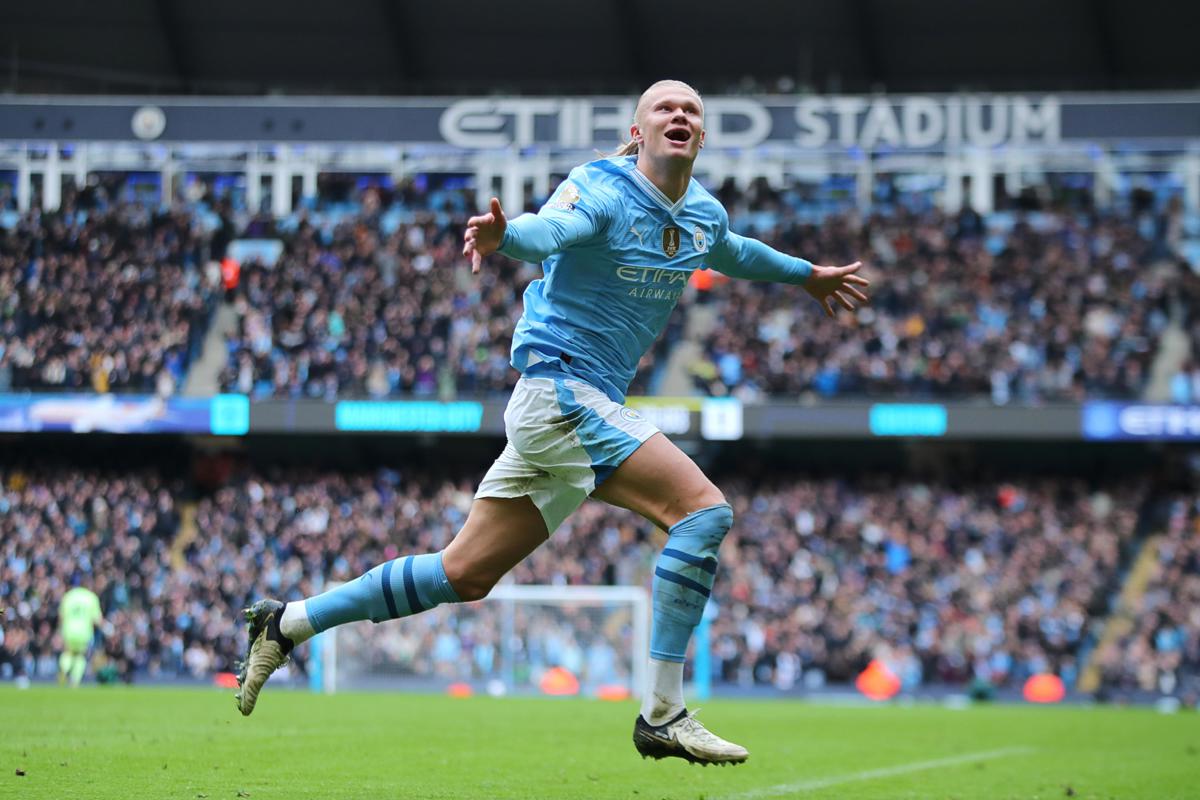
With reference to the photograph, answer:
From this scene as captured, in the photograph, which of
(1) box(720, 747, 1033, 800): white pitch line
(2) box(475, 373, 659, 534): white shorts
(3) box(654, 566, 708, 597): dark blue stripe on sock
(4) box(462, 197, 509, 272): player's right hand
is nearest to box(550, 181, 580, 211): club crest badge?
(4) box(462, 197, 509, 272): player's right hand

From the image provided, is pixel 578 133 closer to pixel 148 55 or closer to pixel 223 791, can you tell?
pixel 148 55

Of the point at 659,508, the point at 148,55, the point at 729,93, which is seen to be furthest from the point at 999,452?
the point at 659,508

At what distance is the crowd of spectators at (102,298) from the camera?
3112 centimetres

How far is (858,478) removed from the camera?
104 feet

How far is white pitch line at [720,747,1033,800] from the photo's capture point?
26.0 ft

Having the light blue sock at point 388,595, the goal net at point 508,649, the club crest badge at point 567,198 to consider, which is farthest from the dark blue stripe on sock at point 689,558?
the goal net at point 508,649

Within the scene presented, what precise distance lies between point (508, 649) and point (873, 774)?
14.7 metres

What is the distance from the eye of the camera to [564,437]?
6.25 m

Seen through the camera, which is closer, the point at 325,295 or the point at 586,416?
the point at 586,416

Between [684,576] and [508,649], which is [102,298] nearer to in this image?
[508,649]

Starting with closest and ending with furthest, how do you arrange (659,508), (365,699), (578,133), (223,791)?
(659,508)
(223,791)
(365,699)
(578,133)

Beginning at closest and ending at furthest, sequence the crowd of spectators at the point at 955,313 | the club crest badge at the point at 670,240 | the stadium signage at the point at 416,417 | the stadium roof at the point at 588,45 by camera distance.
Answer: the club crest badge at the point at 670,240
the stadium signage at the point at 416,417
the crowd of spectators at the point at 955,313
the stadium roof at the point at 588,45

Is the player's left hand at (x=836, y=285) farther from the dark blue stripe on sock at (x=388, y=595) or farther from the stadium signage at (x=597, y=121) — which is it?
the stadium signage at (x=597, y=121)

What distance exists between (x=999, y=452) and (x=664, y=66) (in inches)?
485
